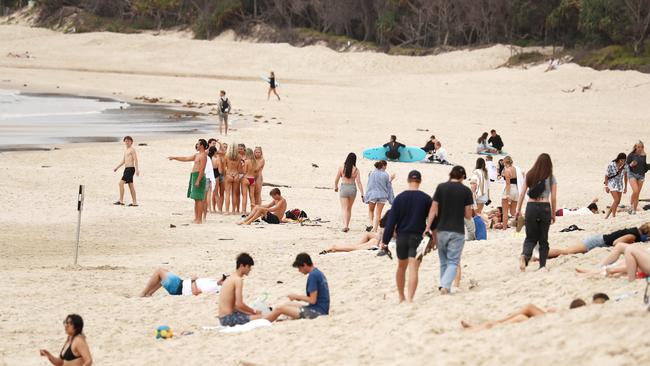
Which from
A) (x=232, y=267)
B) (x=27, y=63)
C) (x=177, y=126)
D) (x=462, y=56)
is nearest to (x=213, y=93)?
(x=177, y=126)

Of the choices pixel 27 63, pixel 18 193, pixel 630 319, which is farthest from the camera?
pixel 27 63

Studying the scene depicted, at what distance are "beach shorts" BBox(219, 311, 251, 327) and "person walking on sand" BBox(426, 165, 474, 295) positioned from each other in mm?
1964

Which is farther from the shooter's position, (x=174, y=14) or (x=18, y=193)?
(x=174, y=14)

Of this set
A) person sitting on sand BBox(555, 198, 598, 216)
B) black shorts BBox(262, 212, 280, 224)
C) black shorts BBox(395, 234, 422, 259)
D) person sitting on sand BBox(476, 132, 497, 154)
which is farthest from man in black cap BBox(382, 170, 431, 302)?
person sitting on sand BBox(476, 132, 497, 154)

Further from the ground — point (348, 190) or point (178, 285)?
point (348, 190)

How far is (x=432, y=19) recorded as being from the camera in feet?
217

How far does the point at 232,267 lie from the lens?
584 inches

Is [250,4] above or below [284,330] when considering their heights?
above

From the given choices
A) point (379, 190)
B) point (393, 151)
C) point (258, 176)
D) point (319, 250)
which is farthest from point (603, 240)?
point (393, 151)

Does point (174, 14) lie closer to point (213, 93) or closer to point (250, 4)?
→ point (250, 4)

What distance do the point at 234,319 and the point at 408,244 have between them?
6.04ft

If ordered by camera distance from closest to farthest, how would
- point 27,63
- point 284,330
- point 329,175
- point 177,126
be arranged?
point 284,330
point 329,175
point 177,126
point 27,63

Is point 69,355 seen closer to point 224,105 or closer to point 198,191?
point 198,191

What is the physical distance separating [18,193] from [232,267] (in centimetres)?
737
